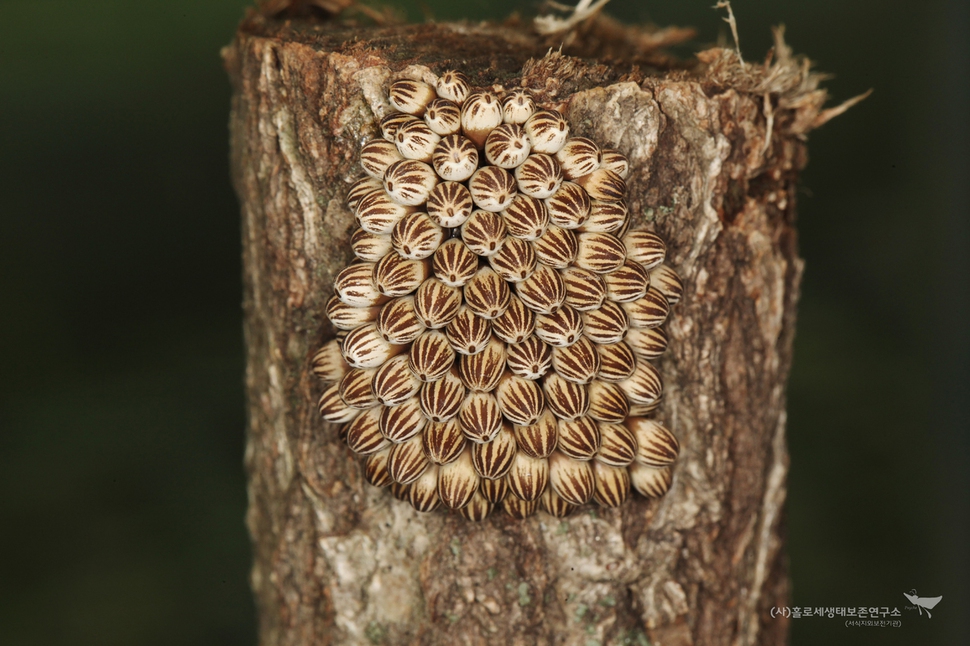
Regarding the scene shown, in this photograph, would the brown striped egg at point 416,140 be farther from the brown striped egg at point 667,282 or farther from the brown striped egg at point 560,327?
the brown striped egg at point 667,282

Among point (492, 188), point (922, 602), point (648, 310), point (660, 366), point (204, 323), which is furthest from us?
point (204, 323)

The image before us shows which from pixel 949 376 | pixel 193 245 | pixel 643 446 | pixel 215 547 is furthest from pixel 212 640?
pixel 949 376

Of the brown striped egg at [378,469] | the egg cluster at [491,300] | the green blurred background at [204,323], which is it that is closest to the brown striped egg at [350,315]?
the egg cluster at [491,300]

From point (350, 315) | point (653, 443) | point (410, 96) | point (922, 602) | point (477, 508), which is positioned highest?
point (410, 96)

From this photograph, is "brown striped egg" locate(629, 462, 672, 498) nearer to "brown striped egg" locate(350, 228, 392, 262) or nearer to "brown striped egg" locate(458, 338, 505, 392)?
"brown striped egg" locate(458, 338, 505, 392)

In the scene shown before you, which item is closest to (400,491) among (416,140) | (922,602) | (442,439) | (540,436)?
(442,439)

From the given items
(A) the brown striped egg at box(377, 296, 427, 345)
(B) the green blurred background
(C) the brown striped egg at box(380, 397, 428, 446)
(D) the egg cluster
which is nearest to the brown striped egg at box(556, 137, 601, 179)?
(D) the egg cluster

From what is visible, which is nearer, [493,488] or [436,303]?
[436,303]

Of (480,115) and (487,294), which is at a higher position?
(480,115)

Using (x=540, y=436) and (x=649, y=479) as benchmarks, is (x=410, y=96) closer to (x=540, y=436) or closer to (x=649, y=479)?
(x=540, y=436)

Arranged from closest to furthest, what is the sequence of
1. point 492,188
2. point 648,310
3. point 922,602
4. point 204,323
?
point 492,188 → point 648,310 → point 922,602 → point 204,323
